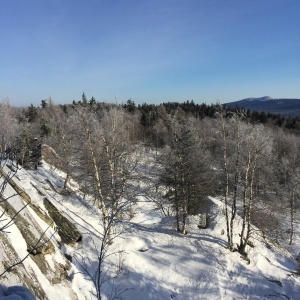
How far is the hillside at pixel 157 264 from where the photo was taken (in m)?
10.7

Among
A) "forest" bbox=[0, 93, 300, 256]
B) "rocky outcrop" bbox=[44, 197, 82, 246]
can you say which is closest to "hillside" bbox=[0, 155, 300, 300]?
"rocky outcrop" bbox=[44, 197, 82, 246]

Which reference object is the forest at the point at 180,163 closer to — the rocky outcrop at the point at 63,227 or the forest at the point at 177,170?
the forest at the point at 177,170

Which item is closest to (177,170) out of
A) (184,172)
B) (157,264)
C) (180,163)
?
(180,163)

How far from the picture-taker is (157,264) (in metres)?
15.1

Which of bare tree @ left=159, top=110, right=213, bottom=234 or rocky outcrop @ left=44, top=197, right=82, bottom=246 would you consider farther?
bare tree @ left=159, top=110, right=213, bottom=234

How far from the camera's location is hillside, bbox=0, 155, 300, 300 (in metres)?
10.7

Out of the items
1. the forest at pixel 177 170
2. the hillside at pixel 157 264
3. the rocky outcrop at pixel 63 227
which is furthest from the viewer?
the rocky outcrop at pixel 63 227

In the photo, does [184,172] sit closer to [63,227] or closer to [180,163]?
[180,163]

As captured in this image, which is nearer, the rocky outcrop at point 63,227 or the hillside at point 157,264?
the hillside at point 157,264

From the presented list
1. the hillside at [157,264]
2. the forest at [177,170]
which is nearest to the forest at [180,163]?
the forest at [177,170]

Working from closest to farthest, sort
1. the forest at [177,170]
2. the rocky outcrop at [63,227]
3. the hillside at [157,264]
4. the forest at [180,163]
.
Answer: the hillside at [157,264] < the forest at [177,170] < the rocky outcrop at [63,227] < the forest at [180,163]

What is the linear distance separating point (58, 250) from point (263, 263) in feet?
38.2

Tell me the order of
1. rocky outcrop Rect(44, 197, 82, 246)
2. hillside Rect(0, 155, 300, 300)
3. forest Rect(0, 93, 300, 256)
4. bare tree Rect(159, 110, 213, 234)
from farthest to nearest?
bare tree Rect(159, 110, 213, 234) → forest Rect(0, 93, 300, 256) → rocky outcrop Rect(44, 197, 82, 246) → hillside Rect(0, 155, 300, 300)

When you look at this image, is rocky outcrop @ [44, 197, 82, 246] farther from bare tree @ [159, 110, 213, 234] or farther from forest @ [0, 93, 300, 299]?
bare tree @ [159, 110, 213, 234]
